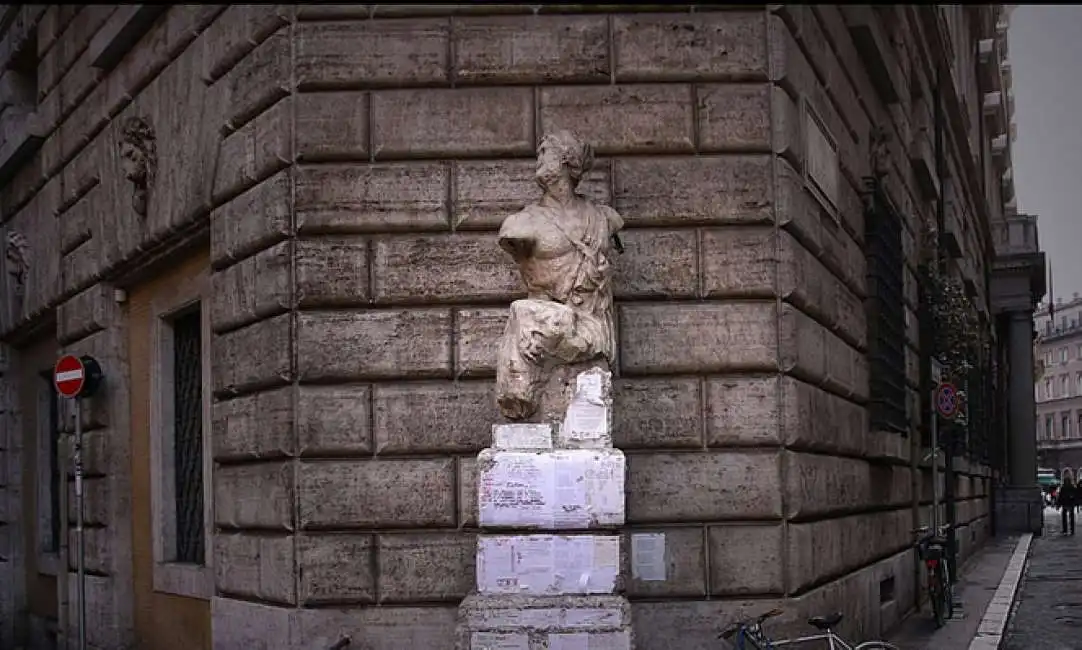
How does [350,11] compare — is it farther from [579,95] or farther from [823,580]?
[823,580]

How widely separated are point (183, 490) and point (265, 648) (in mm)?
3267

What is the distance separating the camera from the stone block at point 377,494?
941 cm

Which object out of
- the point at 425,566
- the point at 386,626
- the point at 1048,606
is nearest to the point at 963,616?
the point at 1048,606

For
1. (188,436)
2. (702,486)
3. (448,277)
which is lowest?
(702,486)

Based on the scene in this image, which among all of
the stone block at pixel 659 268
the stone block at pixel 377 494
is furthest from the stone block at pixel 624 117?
the stone block at pixel 377 494

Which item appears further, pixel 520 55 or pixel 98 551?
pixel 98 551

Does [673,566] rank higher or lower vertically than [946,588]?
higher

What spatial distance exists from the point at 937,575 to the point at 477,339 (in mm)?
6569

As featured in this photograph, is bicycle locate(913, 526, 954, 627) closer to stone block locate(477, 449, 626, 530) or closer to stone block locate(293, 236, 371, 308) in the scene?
stone block locate(477, 449, 626, 530)

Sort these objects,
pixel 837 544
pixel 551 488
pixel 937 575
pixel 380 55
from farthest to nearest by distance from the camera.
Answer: pixel 937 575, pixel 837 544, pixel 380 55, pixel 551 488

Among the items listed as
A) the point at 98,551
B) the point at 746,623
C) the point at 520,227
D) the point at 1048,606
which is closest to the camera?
the point at 520,227

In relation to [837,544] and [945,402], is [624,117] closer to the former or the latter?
[837,544]

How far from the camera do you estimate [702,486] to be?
31.1 feet

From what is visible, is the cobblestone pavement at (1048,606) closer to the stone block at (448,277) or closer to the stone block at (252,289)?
the stone block at (448,277)
